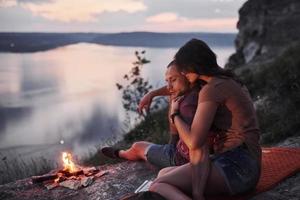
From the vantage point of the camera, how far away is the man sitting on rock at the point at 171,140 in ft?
17.7

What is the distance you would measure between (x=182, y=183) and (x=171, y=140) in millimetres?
1173

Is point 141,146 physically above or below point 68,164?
above

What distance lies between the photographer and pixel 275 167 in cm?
622

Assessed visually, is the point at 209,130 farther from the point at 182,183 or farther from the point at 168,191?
the point at 168,191

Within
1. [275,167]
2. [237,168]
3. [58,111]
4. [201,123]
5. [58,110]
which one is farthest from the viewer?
[58,110]

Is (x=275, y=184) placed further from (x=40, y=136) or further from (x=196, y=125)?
(x=40, y=136)

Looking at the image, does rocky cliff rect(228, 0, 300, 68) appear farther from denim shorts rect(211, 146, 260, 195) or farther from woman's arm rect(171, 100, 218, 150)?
woman's arm rect(171, 100, 218, 150)

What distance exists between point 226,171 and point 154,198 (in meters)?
0.67

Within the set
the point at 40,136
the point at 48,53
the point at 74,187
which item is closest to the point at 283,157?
the point at 74,187

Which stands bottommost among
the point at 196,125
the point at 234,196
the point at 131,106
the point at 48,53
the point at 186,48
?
the point at 48,53

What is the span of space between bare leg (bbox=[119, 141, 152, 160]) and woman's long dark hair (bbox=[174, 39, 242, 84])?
2.09 meters

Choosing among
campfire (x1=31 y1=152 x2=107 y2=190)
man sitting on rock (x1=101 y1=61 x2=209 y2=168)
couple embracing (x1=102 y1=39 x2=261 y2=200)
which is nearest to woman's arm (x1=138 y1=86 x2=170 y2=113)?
man sitting on rock (x1=101 y1=61 x2=209 y2=168)

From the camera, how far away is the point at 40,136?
25406 mm

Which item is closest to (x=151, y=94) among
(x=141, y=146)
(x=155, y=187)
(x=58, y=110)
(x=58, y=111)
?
(x=141, y=146)
